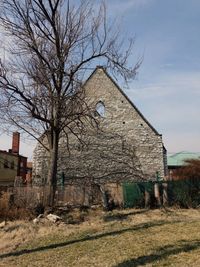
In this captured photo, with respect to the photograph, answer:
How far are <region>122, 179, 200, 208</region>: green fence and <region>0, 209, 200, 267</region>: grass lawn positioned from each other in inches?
A: 44.7

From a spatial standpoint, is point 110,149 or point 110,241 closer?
point 110,241

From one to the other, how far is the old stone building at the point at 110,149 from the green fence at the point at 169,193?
893 cm

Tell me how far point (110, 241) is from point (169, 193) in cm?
786

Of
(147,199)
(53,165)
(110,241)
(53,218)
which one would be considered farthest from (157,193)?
(110,241)

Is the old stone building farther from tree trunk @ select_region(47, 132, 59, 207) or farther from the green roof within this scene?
the green roof

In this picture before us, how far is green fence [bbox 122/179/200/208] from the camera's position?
1858cm

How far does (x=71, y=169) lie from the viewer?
28.2 metres

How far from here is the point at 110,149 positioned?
1129 inches

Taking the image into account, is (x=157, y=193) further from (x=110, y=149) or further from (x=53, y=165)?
(x=110, y=149)

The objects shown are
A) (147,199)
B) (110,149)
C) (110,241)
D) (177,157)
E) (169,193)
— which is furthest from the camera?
(177,157)

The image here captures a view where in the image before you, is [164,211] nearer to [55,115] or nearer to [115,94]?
[55,115]

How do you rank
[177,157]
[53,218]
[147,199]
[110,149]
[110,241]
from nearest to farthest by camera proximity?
[110,241] → [53,218] → [147,199] → [110,149] → [177,157]

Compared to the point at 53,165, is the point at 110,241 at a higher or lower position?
lower

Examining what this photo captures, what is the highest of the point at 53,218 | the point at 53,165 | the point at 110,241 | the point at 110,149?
the point at 110,149
